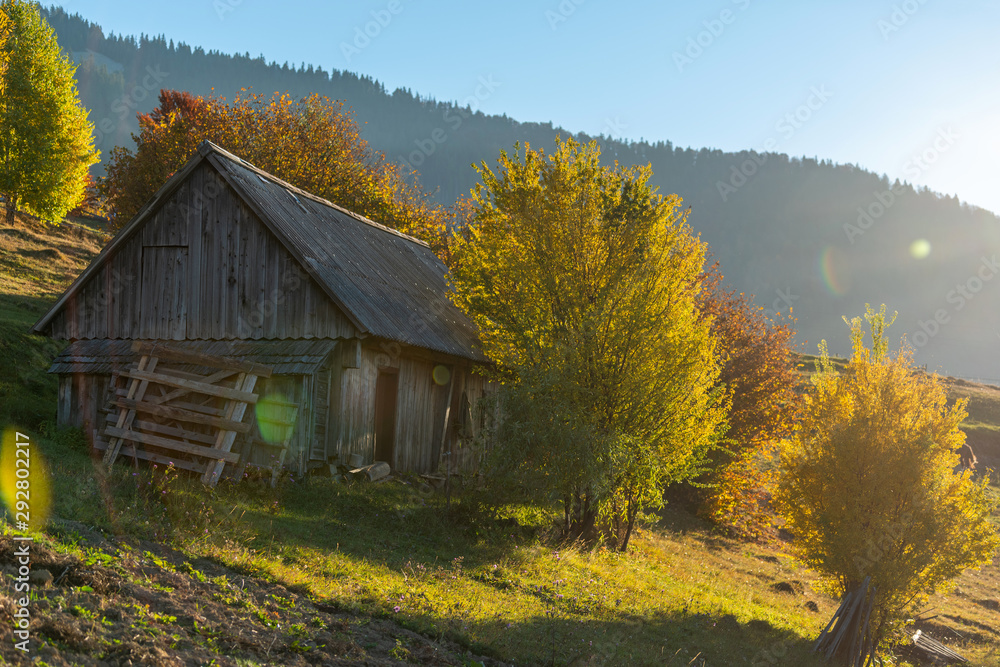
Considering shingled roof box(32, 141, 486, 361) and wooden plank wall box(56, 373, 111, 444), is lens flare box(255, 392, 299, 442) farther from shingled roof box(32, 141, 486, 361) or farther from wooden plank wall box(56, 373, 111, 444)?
wooden plank wall box(56, 373, 111, 444)

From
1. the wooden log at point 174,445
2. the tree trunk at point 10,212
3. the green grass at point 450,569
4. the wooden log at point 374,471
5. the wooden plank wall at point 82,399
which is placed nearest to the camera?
the green grass at point 450,569

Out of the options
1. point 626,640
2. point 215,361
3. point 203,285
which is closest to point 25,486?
point 215,361

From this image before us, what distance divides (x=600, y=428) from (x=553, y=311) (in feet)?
9.25

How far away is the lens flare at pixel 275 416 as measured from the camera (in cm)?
1505

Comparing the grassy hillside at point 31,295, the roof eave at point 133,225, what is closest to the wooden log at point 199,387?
the grassy hillside at point 31,295

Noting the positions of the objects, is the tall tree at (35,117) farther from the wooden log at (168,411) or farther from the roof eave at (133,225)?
the wooden log at (168,411)

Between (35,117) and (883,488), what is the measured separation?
3642cm

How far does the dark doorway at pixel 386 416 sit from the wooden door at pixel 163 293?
5336 mm

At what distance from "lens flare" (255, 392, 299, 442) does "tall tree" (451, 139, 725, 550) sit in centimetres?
489

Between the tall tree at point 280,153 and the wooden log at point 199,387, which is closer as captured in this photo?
the wooden log at point 199,387

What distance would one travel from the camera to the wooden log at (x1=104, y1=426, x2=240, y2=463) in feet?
42.4

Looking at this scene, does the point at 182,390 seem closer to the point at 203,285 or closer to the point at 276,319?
the point at 276,319

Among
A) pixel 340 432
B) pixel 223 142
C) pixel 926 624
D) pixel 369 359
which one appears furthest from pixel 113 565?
pixel 223 142

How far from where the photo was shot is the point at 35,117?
100 ft
